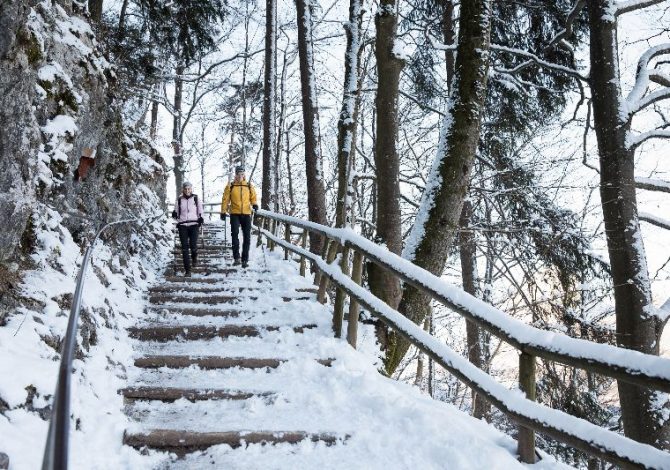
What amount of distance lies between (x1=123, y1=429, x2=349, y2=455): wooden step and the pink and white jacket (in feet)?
19.7

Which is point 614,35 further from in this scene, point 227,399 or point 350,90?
point 227,399

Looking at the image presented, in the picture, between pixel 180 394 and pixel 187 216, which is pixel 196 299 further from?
pixel 180 394

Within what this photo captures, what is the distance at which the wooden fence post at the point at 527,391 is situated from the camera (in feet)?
9.43

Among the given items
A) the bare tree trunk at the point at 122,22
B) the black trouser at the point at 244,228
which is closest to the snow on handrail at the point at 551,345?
the black trouser at the point at 244,228

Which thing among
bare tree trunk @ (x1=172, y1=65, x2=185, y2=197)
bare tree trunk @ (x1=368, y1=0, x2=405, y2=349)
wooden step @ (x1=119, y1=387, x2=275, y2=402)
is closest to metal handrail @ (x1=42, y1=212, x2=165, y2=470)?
wooden step @ (x1=119, y1=387, x2=275, y2=402)

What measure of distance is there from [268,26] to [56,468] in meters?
16.4

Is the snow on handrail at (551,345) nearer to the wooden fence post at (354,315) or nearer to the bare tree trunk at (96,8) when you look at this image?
the wooden fence post at (354,315)

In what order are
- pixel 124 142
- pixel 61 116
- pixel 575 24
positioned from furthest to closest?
pixel 124 142, pixel 575 24, pixel 61 116

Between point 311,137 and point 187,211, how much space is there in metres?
3.32

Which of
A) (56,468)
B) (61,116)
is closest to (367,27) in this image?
(61,116)

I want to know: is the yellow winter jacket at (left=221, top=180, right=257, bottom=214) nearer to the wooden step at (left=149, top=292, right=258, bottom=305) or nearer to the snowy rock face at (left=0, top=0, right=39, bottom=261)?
the wooden step at (left=149, top=292, right=258, bottom=305)

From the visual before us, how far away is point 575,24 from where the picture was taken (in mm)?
8188

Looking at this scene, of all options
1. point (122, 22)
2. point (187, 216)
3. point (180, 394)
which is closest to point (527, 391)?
point (180, 394)

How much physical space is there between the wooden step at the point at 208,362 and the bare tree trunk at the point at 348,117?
14.7ft
